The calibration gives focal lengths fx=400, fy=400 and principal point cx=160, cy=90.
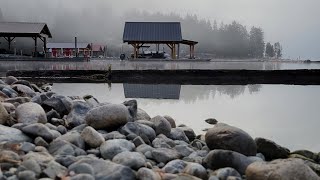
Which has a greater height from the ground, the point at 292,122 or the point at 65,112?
the point at 65,112

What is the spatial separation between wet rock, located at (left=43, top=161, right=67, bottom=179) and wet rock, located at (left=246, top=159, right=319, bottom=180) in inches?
64.7

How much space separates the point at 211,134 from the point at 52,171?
2.01 meters

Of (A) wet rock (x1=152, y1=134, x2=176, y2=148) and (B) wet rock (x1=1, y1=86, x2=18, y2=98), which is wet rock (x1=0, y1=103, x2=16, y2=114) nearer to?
(B) wet rock (x1=1, y1=86, x2=18, y2=98)

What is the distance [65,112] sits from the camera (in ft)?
18.2

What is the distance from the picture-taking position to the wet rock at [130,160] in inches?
140

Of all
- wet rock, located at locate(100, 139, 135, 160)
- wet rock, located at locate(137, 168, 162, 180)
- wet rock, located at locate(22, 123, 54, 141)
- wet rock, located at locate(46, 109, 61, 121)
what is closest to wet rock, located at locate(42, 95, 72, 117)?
wet rock, located at locate(46, 109, 61, 121)

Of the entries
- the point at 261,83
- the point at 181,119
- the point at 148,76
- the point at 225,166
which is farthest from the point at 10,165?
the point at 261,83

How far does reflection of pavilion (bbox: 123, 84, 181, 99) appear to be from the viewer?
10.4 m

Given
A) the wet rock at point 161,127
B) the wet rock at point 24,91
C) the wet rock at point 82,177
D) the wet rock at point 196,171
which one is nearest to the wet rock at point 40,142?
the wet rock at point 82,177

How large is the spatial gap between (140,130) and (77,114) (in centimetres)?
93

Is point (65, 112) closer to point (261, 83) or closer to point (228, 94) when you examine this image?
point (228, 94)

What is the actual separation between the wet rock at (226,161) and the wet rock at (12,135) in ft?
6.00

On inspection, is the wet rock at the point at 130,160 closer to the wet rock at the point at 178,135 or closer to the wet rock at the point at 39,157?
the wet rock at the point at 39,157

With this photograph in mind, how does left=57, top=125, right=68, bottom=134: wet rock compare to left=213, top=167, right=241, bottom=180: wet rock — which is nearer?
left=213, top=167, right=241, bottom=180: wet rock
